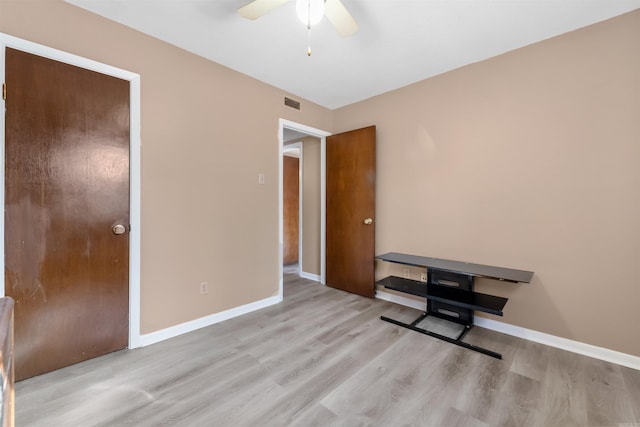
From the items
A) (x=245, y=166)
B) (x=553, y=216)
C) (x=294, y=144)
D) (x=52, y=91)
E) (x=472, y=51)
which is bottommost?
(x=553, y=216)

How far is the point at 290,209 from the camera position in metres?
5.52

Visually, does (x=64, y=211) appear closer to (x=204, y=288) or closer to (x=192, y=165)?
(x=192, y=165)

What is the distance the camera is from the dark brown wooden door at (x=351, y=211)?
340 cm

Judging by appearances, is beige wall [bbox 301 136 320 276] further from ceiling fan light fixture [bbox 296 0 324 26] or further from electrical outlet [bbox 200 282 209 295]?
ceiling fan light fixture [bbox 296 0 324 26]

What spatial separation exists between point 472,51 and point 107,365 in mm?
3969

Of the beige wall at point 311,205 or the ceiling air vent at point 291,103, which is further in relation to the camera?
the beige wall at point 311,205

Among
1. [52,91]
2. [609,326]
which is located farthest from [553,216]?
[52,91]

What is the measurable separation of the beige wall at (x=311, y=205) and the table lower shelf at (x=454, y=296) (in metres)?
1.59

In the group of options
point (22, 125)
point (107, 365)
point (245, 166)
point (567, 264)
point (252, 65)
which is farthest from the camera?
point (245, 166)

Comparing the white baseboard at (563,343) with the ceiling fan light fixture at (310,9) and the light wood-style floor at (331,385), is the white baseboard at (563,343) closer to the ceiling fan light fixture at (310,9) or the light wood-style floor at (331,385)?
the light wood-style floor at (331,385)

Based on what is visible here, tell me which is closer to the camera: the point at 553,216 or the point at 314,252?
the point at 553,216

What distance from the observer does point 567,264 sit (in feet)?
7.24

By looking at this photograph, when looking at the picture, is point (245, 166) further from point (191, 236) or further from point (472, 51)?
point (472, 51)

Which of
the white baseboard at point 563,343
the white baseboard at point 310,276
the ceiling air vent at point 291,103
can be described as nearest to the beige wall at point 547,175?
the white baseboard at point 563,343
